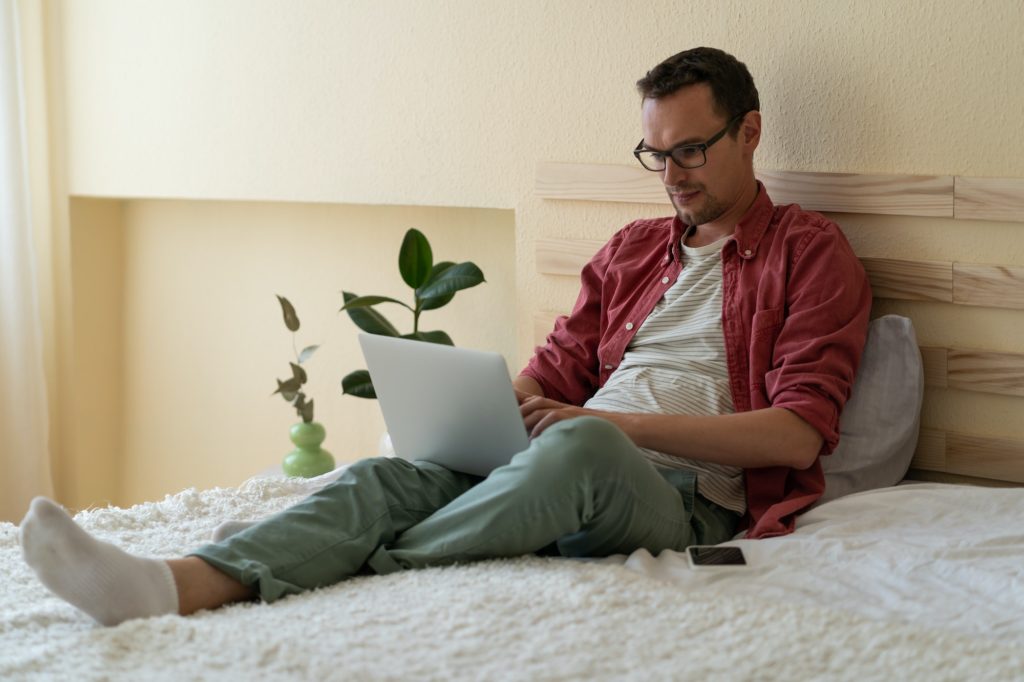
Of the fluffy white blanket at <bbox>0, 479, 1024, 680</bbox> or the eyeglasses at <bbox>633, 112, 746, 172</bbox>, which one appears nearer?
the fluffy white blanket at <bbox>0, 479, 1024, 680</bbox>

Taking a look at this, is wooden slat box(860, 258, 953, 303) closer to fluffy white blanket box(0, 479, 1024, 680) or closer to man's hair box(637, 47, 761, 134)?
man's hair box(637, 47, 761, 134)

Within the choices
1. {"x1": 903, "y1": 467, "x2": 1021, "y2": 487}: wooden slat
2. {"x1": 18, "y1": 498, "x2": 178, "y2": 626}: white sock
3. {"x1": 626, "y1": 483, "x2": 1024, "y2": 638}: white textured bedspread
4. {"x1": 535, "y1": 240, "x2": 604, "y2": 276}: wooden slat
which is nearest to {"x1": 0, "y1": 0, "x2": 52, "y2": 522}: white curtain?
Result: {"x1": 535, "y1": 240, "x2": 604, "y2": 276}: wooden slat

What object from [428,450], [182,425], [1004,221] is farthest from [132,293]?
[1004,221]

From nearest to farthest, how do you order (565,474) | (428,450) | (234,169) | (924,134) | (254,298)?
1. (565,474)
2. (428,450)
3. (924,134)
4. (234,169)
5. (254,298)

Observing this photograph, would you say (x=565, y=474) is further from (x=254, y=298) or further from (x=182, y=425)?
(x=182, y=425)

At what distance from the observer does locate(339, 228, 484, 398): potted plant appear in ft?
8.25

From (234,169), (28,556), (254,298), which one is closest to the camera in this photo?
(28,556)

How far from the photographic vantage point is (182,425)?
3416mm

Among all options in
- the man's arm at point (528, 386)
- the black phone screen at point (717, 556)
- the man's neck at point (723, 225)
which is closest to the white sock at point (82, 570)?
the black phone screen at point (717, 556)

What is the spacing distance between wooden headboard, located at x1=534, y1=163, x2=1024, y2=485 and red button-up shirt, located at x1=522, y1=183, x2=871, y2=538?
0.09m

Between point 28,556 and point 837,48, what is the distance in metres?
1.51

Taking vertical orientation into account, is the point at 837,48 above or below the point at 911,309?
above

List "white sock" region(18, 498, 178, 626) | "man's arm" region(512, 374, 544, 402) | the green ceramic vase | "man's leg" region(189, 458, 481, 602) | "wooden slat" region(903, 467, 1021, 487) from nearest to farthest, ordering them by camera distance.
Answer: "white sock" region(18, 498, 178, 626) < "man's leg" region(189, 458, 481, 602) < "wooden slat" region(903, 467, 1021, 487) < "man's arm" region(512, 374, 544, 402) < the green ceramic vase

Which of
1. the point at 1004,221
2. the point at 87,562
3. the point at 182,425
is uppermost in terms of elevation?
the point at 1004,221
